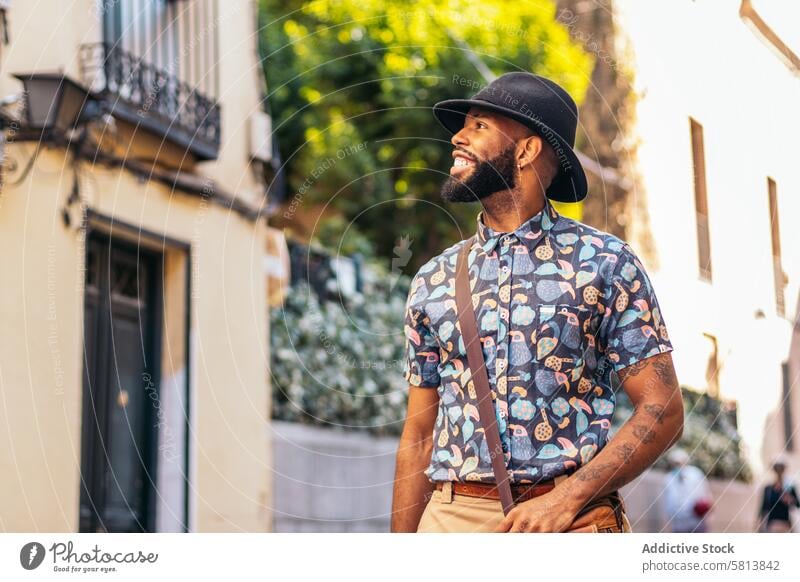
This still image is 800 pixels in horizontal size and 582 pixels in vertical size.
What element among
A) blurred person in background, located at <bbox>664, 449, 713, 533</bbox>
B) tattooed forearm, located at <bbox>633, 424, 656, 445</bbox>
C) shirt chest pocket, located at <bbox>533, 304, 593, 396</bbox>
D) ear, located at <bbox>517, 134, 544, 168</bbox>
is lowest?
blurred person in background, located at <bbox>664, 449, 713, 533</bbox>

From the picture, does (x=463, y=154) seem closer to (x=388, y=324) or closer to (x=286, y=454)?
(x=286, y=454)

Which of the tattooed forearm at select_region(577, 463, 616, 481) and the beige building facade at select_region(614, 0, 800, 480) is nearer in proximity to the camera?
the tattooed forearm at select_region(577, 463, 616, 481)

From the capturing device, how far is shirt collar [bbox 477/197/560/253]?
3.20m

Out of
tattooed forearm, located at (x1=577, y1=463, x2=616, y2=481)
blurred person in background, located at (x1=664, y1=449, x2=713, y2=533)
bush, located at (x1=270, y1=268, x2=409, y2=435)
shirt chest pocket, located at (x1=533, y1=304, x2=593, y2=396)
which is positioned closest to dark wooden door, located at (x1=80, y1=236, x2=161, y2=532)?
bush, located at (x1=270, y1=268, x2=409, y2=435)

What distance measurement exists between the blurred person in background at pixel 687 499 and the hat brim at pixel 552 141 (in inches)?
284

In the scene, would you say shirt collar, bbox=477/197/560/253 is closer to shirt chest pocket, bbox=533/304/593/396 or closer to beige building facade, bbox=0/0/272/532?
shirt chest pocket, bbox=533/304/593/396

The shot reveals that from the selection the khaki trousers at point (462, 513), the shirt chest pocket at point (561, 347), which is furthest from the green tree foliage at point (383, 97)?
the shirt chest pocket at point (561, 347)

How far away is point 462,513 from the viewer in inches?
124

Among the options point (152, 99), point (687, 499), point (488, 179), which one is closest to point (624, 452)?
point (488, 179)

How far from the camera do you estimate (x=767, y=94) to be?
16.5ft

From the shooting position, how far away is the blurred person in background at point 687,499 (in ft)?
34.5

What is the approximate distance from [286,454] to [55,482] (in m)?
2.79

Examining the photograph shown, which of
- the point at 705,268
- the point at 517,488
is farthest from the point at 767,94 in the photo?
the point at 517,488

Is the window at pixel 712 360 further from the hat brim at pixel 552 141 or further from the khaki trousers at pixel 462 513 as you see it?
the khaki trousers at pixel 462 513
